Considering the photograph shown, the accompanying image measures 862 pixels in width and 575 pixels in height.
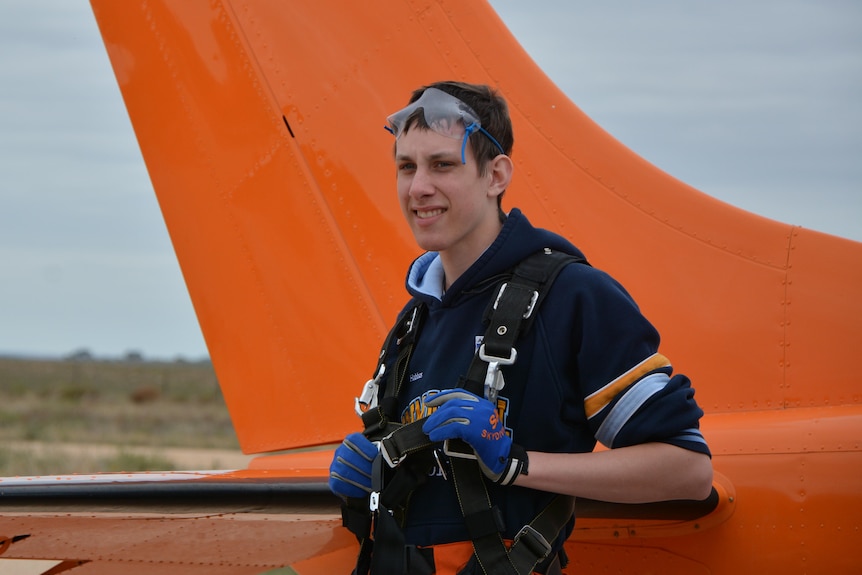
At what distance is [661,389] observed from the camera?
2.12m

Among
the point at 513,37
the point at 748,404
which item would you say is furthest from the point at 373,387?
the point at 513,37

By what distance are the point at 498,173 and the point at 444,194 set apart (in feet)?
0.54

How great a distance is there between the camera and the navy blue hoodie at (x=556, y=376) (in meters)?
2.14

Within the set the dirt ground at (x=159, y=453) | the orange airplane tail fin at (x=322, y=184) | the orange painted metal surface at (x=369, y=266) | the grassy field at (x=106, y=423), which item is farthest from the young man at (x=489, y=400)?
the dirt ground at (x=159, y=453)

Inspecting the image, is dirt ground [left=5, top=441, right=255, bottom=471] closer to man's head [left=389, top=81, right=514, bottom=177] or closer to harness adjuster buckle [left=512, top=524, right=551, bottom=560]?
man's head [left=389, top=81, right=514, bottom=177]

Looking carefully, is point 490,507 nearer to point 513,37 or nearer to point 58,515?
point 58,515

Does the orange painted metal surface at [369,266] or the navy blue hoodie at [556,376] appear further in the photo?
the orange painted metal surface at [369,266]

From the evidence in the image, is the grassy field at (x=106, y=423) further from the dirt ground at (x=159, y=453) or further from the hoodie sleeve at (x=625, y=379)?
the hoodie sleeve at (x=625, y=379)

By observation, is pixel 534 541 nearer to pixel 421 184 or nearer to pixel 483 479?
pixel 483 479

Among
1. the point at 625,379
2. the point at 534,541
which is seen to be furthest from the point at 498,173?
the point at 534,541

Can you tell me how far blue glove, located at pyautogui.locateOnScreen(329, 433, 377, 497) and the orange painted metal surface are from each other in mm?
499

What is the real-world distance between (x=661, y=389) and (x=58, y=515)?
1.88 metres

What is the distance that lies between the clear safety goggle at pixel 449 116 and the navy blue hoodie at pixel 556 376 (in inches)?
9.2

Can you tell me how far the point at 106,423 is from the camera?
28766mm
